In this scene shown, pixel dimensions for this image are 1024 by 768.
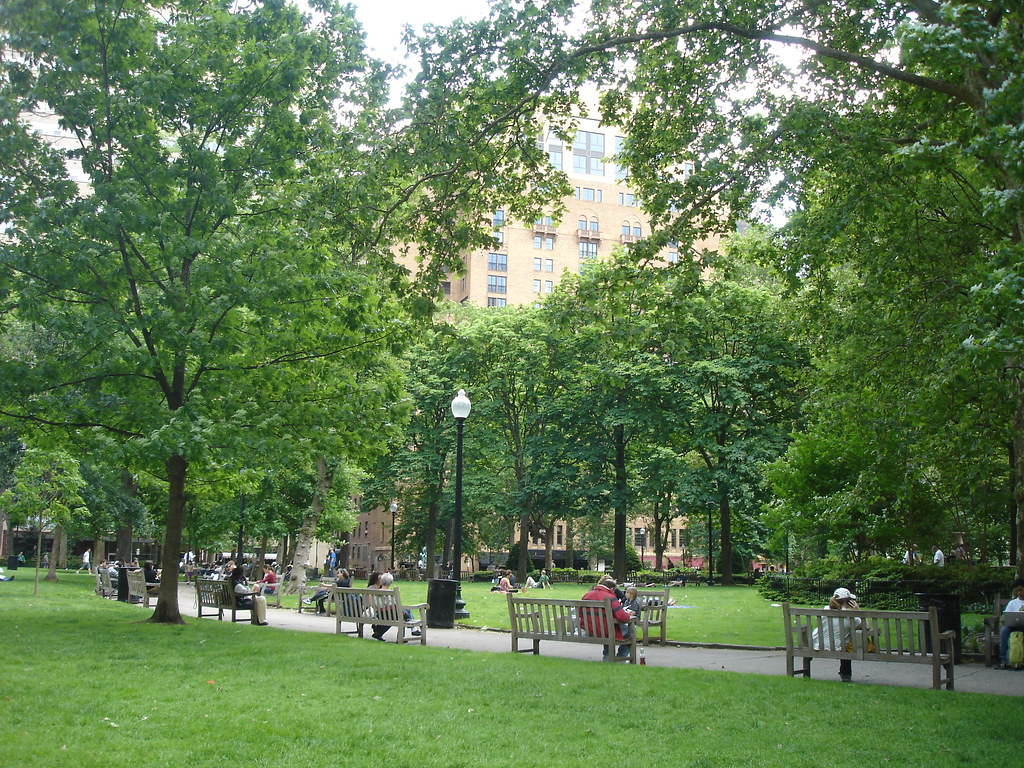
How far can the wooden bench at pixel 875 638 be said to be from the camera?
9375 mm

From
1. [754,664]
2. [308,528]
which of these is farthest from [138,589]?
[754,664]

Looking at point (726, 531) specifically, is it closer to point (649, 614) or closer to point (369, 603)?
point (649, 614)

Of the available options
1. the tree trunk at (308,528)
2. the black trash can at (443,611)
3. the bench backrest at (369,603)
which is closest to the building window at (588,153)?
the tree trunk at (308,528)

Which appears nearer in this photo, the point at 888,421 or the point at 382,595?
the point at 382,595

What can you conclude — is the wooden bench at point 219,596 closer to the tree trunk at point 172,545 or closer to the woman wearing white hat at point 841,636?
the tree trunk at point 172,545

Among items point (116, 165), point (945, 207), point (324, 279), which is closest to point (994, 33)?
point (945, 207)

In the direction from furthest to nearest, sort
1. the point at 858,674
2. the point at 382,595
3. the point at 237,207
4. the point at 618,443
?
the point at 618,443 < the point at 237,207 < the point at 382,595 < the point at 858,674

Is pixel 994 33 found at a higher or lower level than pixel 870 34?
lower

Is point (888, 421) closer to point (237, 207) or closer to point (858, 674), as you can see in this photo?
point (858, 674)

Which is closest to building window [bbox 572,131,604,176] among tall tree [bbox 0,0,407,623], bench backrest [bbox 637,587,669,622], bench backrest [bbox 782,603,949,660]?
tall tree [bbox 0,0,407,623]

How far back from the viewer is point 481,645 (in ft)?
47.1

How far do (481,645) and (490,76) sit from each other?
8686 mm

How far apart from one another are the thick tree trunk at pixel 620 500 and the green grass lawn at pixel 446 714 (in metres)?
31.6

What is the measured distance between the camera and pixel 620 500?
42531mm
